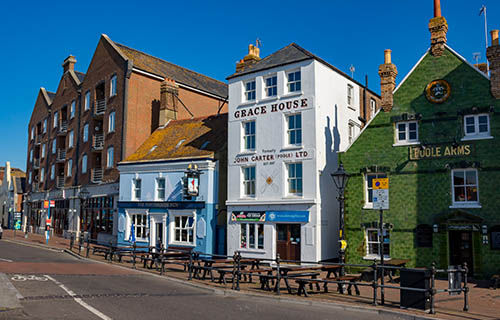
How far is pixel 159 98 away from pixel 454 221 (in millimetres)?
26437

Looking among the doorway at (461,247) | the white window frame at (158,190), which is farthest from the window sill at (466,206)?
the white window frame at (158,190)

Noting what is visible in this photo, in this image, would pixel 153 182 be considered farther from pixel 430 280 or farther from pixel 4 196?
pixel 4 196

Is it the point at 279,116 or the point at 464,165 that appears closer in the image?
the point at 464,165

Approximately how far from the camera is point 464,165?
65.0 ft

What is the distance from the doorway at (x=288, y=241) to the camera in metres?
24.2

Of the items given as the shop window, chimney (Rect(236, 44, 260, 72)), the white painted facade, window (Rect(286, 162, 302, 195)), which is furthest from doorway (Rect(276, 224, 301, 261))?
chimney (Rect(236, 44, 260, 72))

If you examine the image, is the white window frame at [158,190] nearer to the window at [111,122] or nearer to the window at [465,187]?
the window at [111,122]

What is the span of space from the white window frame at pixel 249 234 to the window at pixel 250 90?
7488 millimetres

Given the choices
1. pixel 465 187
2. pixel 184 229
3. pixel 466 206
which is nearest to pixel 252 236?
pixel 184 229

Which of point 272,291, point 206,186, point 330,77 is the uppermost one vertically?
point 330,77

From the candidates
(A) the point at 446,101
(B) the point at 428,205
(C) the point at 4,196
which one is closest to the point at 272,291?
(B) the point at 428,205

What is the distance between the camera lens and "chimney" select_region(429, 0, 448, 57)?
2111 cm

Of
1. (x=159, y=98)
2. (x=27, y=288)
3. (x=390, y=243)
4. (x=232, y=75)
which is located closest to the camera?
(x=27, y=288)

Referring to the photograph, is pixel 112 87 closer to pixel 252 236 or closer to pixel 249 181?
pixel 249 181
